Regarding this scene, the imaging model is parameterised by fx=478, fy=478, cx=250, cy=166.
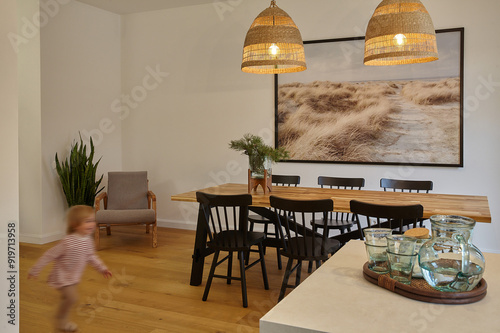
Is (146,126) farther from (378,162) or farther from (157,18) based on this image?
(378,162)

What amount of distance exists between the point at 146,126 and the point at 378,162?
10.8 ft

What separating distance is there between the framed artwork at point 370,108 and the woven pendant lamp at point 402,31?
7.44ft

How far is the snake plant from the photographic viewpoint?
229 inches

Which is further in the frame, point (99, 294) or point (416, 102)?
point (416, 102)

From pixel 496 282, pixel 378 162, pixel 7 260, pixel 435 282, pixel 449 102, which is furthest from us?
pixel 378 162

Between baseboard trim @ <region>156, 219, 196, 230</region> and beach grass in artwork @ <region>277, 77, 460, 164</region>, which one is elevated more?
beach grass in artwork @ <region>277, 77, 460, 164</region>

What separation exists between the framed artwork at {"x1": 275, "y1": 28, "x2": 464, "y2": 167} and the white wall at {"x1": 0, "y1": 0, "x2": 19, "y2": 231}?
3.78m

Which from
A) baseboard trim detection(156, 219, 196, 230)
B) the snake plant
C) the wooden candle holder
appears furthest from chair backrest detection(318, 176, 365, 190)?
the snake plant

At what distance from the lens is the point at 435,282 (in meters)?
1.27

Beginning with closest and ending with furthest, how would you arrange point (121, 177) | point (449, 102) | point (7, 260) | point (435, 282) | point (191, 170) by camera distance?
point (435, 282) → point (7, 260) → point (449, 102) → point (121, 177) → point (191, 170)

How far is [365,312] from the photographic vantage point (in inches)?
45.8

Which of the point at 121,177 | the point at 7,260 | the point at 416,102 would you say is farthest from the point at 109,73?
the point at 7,260

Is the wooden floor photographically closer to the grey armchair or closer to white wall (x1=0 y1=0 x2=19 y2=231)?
the grey armchair

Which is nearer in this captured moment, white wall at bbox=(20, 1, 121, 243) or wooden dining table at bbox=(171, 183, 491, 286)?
wooden dining table at bbox=(171, 183, 491, 286)
